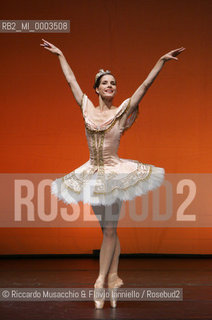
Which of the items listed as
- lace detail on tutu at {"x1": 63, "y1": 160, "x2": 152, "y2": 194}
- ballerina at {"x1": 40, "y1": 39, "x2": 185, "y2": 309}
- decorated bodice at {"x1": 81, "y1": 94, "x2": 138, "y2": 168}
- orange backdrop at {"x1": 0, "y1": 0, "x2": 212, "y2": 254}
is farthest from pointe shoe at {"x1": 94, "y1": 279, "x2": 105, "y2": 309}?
orange backdrop at {"x1": 0, "y1": 0, "x2": 212, "y2": 254}

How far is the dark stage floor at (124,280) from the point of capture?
9.68 ft

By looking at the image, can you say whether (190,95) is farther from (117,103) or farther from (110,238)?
(110,238)

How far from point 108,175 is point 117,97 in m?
2.13

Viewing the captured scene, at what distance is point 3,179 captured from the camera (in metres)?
5.25

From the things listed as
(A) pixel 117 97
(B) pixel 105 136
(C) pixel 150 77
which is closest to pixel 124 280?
(B) pixel 105 136

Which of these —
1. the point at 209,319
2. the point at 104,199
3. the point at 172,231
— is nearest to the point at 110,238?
the point at 104,199

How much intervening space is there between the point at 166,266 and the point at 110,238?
175 cm

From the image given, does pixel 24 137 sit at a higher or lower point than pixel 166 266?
higher

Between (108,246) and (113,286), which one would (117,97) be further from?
(113,286)

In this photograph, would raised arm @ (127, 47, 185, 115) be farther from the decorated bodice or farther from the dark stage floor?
the dark stage floor

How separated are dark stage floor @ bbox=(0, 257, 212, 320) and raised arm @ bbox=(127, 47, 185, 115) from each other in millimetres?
1234

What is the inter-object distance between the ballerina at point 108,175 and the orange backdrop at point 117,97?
1879 mm

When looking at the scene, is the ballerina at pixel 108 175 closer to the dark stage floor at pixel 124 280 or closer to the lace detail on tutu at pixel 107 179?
the lace detail on tutu at pixel 107 179

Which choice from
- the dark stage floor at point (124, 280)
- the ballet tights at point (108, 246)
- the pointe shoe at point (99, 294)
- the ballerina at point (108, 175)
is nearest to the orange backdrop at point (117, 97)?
the dark stage floor at point (124, 280)
